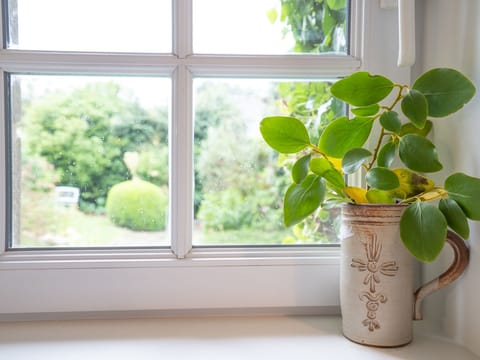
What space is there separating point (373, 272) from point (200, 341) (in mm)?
306

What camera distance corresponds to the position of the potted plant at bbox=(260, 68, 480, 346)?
24.3 inches

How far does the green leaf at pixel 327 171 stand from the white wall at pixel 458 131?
22cm

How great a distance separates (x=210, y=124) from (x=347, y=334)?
18.9 inches

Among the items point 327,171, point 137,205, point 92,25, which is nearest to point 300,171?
point 327,171

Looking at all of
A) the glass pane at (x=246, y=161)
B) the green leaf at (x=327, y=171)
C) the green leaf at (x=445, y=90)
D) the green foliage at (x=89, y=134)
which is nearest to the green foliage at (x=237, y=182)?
the glass pane at (x=246, y=161)

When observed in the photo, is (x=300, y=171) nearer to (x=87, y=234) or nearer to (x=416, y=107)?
(x=416, y=107)

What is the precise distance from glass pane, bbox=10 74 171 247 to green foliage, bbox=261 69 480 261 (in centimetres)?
30

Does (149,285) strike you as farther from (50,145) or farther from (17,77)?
(17,77)

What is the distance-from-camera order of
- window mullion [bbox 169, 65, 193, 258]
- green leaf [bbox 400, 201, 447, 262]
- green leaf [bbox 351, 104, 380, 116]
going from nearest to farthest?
green leaf [bbox 400, 201, 447, 262] → green leaf [bbox 351, 104, 380, 116] → window mullion [bbox 169, 65, 193, 258]

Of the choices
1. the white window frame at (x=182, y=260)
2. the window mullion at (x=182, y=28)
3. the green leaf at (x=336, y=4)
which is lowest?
the white window frame at (x=182, y=260)

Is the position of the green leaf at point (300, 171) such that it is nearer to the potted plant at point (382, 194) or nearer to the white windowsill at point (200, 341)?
the potted plant at point (382, 194)

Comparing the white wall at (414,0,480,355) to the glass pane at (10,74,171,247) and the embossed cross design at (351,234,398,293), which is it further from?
the glass pane at (10,74,171,247)

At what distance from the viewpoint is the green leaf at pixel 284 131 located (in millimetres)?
671

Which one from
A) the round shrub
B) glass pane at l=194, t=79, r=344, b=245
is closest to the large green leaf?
glass pane at l=194, t=79, r=344, b=245
